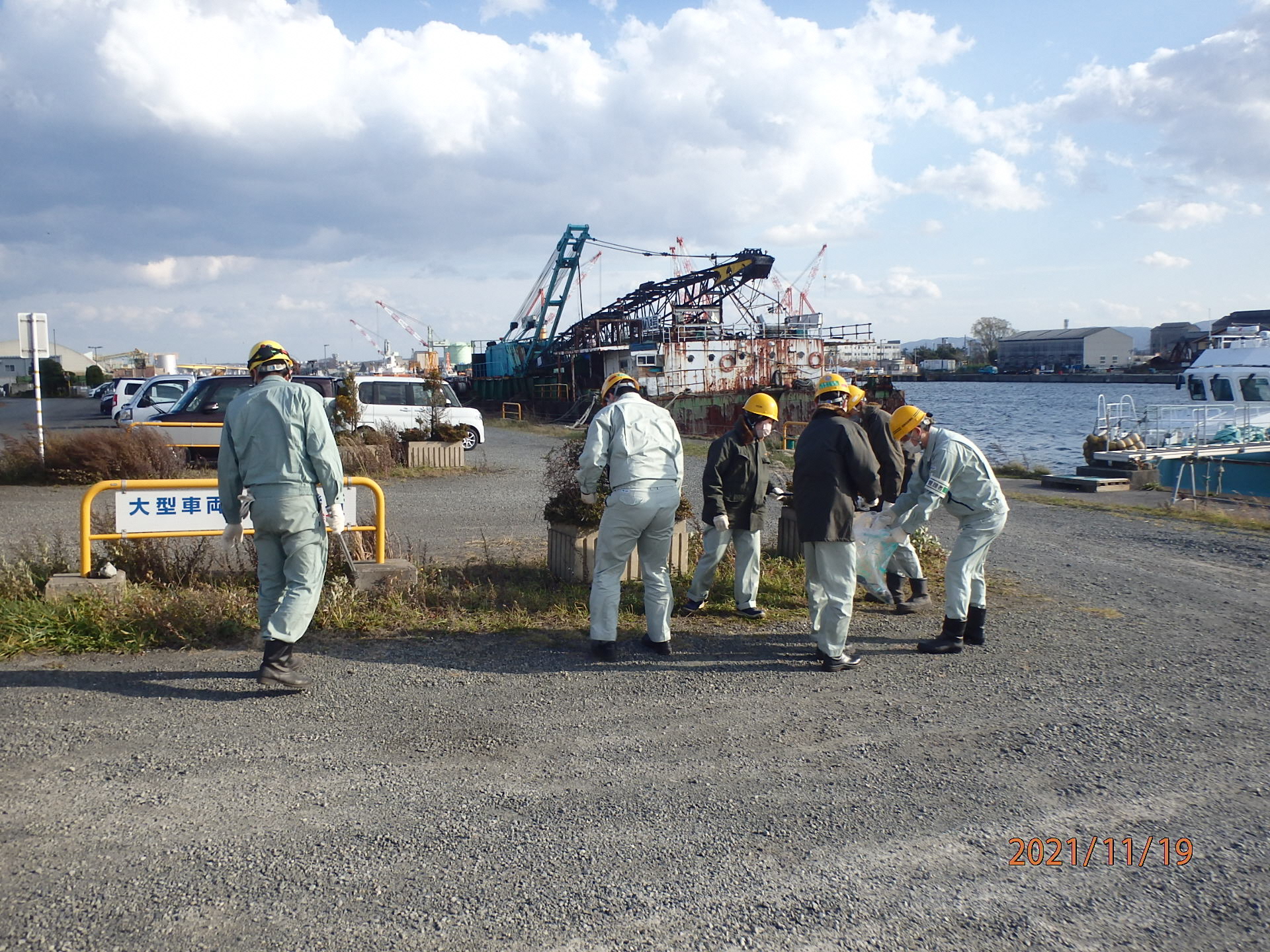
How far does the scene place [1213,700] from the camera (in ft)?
16.2

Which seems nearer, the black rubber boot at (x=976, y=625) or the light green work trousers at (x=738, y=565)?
the black rubber boot at (x=976, y=625)

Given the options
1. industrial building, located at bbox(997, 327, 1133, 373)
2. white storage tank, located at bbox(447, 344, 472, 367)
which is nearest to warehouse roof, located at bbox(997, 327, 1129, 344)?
industrial building, located at bbox(997, 327, 1133, 373)

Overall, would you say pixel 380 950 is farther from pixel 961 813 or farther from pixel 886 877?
pixel 961 813

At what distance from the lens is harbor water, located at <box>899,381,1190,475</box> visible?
107ft

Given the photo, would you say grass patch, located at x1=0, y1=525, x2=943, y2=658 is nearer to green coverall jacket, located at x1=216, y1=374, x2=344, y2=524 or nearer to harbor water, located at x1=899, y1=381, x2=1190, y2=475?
green coverall jacket, located at x1=216, y1=374, x2=344, y2=524

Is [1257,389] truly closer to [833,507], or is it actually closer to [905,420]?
[905,420]

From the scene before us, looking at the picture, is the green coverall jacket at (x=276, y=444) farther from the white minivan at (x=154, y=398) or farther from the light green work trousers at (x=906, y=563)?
the white minivan at (x=154, y=398)

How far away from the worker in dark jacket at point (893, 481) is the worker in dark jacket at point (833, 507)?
763 millimetres

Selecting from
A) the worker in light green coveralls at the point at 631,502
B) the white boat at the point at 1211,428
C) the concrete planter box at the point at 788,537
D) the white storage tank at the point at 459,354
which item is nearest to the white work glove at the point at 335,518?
the worker in light green coveralls at the point at 631,502

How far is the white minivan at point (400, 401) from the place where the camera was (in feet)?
60.7

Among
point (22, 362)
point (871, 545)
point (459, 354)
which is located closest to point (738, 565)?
point (871, 545)

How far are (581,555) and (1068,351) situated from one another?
429ft

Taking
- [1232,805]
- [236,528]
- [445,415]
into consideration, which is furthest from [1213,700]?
[445,415]

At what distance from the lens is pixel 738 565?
659 cm
